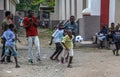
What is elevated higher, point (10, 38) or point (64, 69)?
point (10, 38)

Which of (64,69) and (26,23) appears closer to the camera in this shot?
(64,69)

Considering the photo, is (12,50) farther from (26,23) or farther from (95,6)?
(95,6)

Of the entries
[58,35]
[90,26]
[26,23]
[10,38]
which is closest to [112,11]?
[90,26]

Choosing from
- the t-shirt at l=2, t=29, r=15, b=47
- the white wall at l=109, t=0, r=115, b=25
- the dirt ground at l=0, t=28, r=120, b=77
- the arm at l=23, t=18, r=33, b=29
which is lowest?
the dirt ground at l=0, t=28, r=120, b=77

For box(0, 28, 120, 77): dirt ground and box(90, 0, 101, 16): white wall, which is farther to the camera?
box(90, 0, 101, 16): white wall

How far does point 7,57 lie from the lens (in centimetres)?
1408

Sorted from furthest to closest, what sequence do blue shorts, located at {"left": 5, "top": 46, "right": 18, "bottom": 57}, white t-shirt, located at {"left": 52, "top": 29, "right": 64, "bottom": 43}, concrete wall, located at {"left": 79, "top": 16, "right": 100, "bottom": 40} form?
concrete wall, located at {"left": 79, "top": 16, "right": 100, "bottom": 40}, white t-shirt, located at {"left": 52, "top": 29, "right": 64, "bottom": 43}, blue shorts, located at {"left": 5, "top": 46, "right": 18, "bottom": 57}


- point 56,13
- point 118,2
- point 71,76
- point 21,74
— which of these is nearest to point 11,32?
point 21,74

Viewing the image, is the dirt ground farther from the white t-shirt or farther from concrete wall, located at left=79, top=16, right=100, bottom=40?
concrete wall, located at left=79, top=16, right=100, bottom=40

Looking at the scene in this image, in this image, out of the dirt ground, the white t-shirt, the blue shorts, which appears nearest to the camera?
the dirt ground

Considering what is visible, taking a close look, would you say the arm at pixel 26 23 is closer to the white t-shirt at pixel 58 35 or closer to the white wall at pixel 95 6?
the white t-shirt at pixel 58 35

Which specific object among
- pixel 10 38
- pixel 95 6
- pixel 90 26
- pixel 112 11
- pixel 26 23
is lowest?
pixel 10 38

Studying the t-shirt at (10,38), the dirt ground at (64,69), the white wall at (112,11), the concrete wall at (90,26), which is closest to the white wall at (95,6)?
the concrete wall at (90,26)

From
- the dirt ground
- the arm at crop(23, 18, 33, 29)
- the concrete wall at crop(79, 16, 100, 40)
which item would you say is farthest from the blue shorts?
the concrete wall at crop(79, 16, 100, 40)
